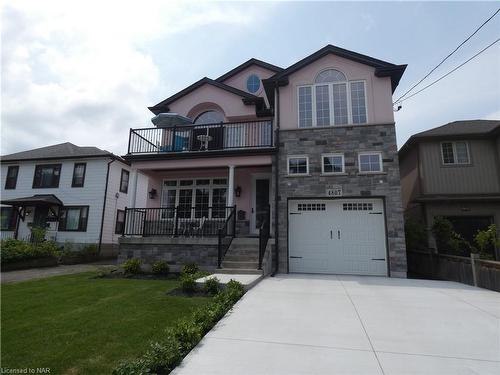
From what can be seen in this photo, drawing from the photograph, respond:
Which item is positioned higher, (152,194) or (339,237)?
(152,194)

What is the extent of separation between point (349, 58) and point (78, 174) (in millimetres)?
16394

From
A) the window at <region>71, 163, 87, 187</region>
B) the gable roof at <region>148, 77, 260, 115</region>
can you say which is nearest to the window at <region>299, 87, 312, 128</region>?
the gable roof at <region>148, 77, 260, 115</region>

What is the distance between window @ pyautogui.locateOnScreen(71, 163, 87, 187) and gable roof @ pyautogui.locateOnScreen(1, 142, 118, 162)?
64 cm

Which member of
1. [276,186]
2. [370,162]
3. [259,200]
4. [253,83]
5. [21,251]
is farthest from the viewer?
[253,83]

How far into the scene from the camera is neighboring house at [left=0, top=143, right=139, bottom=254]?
16.6m

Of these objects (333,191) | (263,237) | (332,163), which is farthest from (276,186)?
(263,237)

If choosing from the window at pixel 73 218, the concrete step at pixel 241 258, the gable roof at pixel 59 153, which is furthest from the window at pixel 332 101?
the window at pixel 73 218

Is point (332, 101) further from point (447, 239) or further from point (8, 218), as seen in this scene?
point (8, 218)

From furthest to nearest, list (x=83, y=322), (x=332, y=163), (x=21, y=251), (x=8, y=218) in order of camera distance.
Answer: (x=8, y=218)
(x=21, y=251)
(x=332, y=163)
(x=83, y=322)

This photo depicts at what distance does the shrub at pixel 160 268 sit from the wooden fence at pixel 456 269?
873 centimetres

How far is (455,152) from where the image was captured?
1219cm

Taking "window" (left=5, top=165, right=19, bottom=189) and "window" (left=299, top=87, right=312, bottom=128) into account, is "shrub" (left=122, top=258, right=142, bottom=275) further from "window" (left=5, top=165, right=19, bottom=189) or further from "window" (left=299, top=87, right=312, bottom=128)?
"window" (left=5, top=165, right=19, bottom=189)

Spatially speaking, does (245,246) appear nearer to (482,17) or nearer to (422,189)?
(422,189)

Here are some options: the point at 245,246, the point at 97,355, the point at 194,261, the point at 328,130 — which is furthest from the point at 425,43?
the point at 97,355
